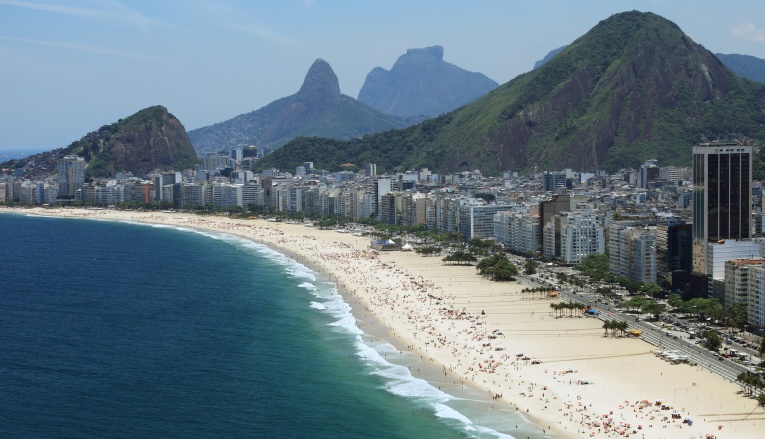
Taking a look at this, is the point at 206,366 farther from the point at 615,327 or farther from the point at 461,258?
the point at 461,258

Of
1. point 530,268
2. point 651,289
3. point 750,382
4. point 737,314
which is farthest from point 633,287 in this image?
point 750,382

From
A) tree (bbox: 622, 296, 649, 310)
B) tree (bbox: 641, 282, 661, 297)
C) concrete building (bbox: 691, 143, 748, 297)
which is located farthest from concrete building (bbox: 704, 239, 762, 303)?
tree (bbox: 622, 296, 649, 310)

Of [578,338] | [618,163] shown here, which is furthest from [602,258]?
[618,163]

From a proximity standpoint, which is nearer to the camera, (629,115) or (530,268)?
(530,268)

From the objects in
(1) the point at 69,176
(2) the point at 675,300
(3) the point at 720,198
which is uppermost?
(1) the point at 69,176

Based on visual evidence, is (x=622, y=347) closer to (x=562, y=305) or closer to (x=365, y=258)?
(x=562, y=305)
